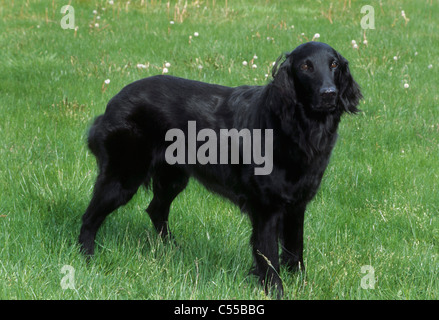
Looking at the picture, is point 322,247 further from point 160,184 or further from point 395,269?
point 160,184

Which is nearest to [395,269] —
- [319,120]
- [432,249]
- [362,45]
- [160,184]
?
[432,249]

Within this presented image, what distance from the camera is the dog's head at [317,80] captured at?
2930mm

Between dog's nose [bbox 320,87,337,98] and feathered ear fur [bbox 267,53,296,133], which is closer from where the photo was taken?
dog's nose [bbox 320,87,337,98]

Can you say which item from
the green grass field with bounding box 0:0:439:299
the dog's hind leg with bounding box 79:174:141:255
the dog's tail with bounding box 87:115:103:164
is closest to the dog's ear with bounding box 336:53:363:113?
the green grass field with bounding box 0:0:439:299

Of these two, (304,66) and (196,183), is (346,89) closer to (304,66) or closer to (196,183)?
(304,66)

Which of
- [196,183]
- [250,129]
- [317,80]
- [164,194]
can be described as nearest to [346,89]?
[317,80]

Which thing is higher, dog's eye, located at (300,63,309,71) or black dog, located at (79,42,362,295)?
dog's eye, located at (300,63,309,71)

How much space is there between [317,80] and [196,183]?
1749 millimetres

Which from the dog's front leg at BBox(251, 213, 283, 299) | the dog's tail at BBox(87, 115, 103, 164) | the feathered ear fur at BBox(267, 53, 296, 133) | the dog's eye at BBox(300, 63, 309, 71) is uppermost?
the dog's eye at BBox(300, 63, 309, 71)

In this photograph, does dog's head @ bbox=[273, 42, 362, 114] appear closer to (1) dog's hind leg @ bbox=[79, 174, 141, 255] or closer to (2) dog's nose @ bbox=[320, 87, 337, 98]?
(2) dog's nose @ bbox=[320, 87, 337, 98]

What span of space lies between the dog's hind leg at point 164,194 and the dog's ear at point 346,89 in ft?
4.17

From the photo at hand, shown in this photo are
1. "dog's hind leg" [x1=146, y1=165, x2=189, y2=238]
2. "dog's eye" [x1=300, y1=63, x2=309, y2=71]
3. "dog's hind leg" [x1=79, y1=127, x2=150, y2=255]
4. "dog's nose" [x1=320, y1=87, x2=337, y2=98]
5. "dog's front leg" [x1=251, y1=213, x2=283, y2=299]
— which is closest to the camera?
"dog's nose" [x1=320, y1=87, x2=337, y2=98]

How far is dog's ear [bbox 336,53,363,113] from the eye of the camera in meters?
3.18
